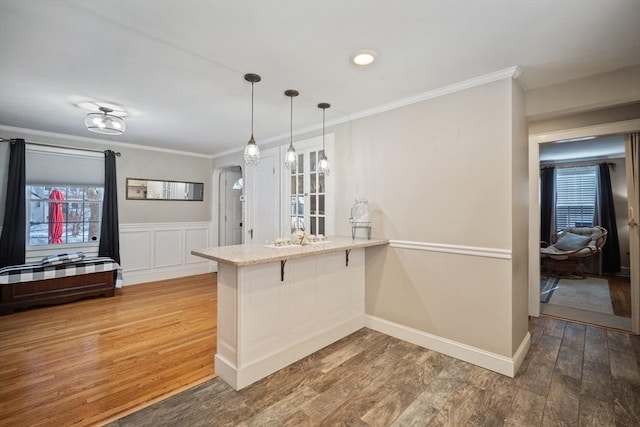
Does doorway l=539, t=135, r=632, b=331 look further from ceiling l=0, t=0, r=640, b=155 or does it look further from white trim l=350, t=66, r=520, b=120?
ceiling l=0, t=0, r=640, b=155

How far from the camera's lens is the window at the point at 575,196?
6266 mm

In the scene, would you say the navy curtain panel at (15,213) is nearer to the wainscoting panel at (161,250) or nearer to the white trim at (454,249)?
the wainscoting panel at (161,250)

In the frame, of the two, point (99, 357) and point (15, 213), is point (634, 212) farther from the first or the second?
point (15, 213)

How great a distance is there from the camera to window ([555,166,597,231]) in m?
6.27

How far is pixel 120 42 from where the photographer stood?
198 centimetres

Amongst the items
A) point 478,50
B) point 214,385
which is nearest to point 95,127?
point 214,385

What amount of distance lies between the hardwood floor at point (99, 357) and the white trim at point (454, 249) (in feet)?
6.85

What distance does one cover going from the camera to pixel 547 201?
21.9ft

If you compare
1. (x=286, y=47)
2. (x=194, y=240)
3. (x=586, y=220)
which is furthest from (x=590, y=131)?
(x=194, y=240)

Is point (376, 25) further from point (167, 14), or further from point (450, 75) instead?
point (167, 14)

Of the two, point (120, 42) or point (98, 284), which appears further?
point (98, 284)

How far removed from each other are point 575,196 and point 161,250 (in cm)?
868

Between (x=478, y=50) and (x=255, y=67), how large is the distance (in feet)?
5.38

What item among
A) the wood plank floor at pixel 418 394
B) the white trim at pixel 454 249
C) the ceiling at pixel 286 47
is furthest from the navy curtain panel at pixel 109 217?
the white trim at pixel 454 249
